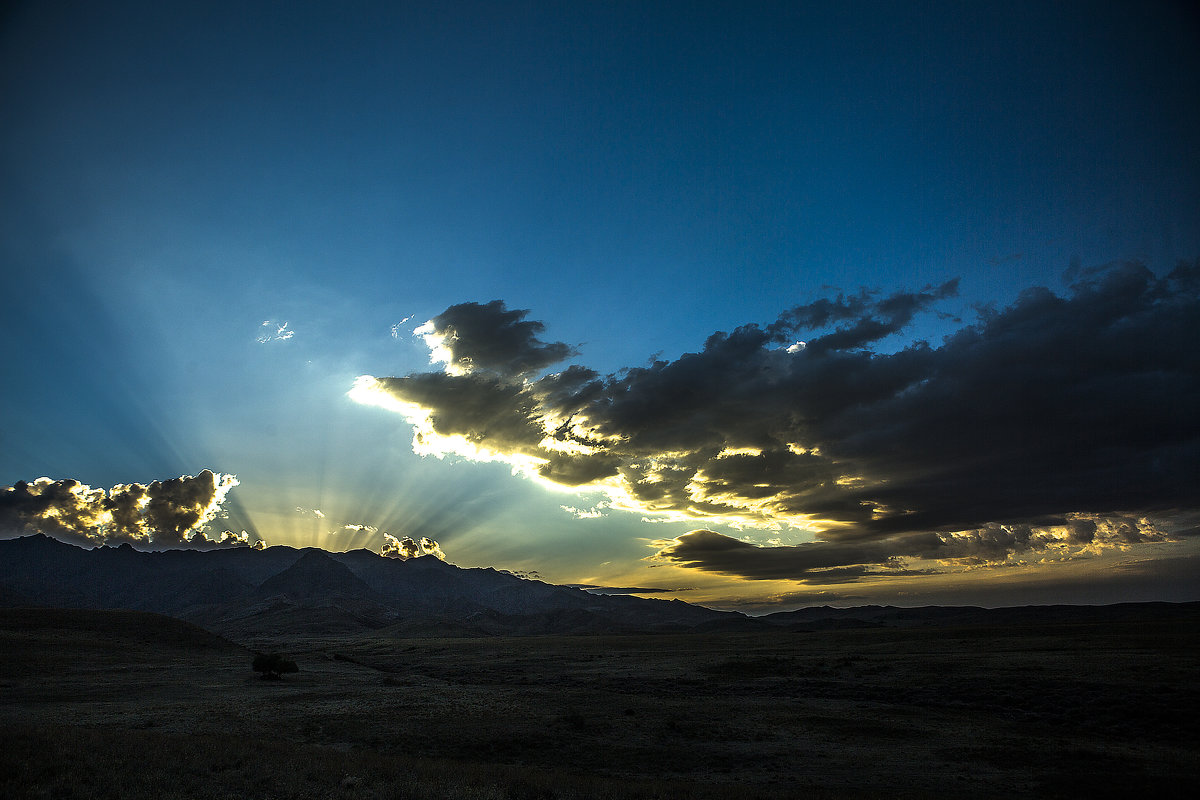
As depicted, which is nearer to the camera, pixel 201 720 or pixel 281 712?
pixel 201 720

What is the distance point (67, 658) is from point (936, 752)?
257 ft

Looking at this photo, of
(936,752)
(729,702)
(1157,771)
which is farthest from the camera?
(729,702)

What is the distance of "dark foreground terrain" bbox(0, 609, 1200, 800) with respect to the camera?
64.7 feet

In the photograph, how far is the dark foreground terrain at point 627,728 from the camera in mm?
19734

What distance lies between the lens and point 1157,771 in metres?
24.3

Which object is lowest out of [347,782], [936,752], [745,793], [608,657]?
[608,657]

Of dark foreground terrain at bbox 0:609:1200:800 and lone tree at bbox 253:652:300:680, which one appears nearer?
dark foreground terrain at bbox 0:609:1200:800

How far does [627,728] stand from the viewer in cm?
3381

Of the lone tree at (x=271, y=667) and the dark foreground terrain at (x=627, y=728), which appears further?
the lone tree at (x=271, y=667)

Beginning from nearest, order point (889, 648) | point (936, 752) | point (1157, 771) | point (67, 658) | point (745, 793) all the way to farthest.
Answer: point (745, 793) < point (1157, 771) < point (936, 752) < point (67, 658) < point (889, 648)

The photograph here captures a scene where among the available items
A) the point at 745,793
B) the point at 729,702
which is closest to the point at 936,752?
the point at 745,793

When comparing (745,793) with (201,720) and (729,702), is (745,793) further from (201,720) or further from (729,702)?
(201,720)

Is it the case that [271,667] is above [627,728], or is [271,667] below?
below

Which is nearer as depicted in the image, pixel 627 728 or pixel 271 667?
pixel 627 728
